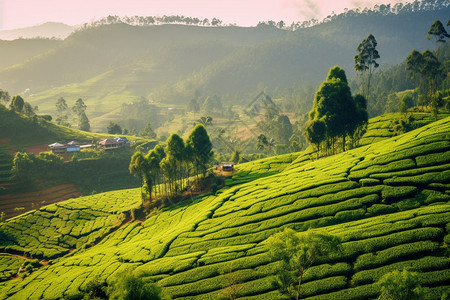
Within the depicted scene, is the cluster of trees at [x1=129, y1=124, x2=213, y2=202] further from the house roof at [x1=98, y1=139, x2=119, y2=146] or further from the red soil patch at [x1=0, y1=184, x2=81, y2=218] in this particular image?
the house roof at [x1=98, y1=139, x2=119, y2=146]

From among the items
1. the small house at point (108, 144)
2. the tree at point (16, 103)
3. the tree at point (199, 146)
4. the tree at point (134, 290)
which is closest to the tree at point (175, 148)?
the tree at point (199, 146)

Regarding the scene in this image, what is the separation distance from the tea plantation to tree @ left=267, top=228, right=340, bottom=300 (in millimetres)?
5339

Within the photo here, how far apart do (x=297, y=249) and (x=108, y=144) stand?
4525 inches

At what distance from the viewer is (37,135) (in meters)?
124

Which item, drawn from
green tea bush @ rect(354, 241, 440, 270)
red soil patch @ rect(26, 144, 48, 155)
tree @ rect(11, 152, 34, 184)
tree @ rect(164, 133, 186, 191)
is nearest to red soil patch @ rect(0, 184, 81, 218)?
tree @ rect(11, 152, 34, 184)

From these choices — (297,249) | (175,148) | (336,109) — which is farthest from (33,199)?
(297,249)

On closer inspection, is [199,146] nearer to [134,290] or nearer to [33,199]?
[134,290]

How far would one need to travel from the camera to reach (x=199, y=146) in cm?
6588

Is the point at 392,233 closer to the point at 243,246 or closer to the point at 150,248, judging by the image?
the point at 243,246

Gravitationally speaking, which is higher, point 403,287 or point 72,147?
point 72,147

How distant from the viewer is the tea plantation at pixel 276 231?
29.4 metres

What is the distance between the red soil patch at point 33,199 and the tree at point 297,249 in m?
85.6

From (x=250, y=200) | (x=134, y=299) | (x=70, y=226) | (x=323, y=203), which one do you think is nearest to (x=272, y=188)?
(x=250, y=200)

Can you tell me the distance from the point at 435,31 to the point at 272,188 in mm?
66639
